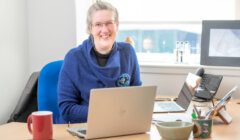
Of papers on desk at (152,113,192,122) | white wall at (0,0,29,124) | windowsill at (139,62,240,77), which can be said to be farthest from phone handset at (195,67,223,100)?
white wall at (0,0,29,124)

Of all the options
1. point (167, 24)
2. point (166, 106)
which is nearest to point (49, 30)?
point (167, 24)

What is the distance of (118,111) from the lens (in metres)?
1.64

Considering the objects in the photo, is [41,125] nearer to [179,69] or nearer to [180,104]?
[180,104]

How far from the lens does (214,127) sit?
1.88 meters

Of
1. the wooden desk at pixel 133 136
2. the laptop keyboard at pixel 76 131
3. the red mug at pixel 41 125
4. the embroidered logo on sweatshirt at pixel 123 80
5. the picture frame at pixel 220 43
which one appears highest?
the picture frame at pixel 220 43

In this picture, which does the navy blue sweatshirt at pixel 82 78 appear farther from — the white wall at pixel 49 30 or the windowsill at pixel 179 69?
the white wall at pixel 49 30

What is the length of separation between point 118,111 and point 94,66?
0.58 meters

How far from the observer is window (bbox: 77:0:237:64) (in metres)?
3.05

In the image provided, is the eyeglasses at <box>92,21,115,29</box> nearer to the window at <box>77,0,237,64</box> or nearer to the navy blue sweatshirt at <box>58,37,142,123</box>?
the navy blue sweatshirt at <box>58,37,142,123</box>

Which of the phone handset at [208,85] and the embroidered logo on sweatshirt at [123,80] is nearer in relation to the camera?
the embroidered logo on sweatshirt at [123,80]

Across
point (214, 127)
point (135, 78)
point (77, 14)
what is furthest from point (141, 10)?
point (214, 127)

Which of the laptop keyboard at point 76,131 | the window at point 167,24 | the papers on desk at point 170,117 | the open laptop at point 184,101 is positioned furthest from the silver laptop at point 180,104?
the window at point 167,24

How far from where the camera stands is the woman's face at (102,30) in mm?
2254

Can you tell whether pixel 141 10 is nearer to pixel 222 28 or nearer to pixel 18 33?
pixel 222 28
